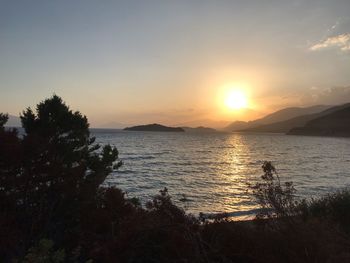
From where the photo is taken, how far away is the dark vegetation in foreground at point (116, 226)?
6738 millimetres

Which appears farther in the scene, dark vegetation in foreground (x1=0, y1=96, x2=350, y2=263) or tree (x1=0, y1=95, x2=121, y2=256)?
tree (x1=0, y1=95, x2=121, y2=256)

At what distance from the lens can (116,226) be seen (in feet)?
27.3

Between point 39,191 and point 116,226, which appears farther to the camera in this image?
point 39,191

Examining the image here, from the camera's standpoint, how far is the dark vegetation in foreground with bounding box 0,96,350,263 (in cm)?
674

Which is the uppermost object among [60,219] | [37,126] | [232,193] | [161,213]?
[37,126]

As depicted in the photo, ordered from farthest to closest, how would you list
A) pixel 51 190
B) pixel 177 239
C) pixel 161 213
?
1. pixel 51 190
2. pixel 161 213
3. pixel 177 239

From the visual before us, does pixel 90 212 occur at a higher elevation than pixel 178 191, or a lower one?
higher

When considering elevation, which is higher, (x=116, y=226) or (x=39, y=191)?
(x=39, y=191)

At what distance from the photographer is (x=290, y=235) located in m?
7.20

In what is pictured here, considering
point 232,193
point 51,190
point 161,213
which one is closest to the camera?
point 161,213

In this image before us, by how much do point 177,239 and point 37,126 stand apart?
9707mm

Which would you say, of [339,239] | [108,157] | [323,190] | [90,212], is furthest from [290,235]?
[323,190]

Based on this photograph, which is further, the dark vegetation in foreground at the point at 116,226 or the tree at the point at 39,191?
the tree at the point at 39,191

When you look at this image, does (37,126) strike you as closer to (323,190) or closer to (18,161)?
(18,161)
